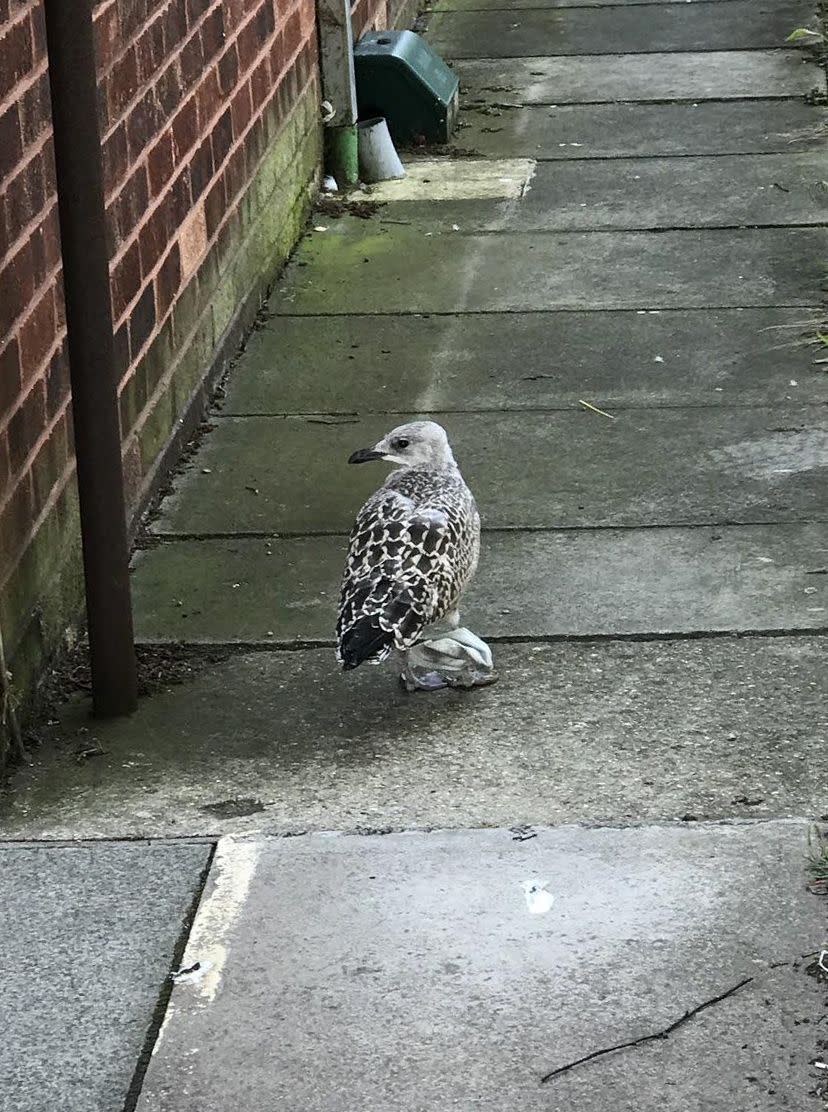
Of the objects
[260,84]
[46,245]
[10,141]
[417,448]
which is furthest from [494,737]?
[260,84]

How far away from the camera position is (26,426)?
5.17 meters

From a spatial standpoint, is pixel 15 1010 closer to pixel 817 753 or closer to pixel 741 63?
pixel 817 753

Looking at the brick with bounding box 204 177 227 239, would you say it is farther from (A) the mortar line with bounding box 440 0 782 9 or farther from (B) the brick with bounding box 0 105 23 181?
(A) the mortar line with bounding box 440 0 782 9

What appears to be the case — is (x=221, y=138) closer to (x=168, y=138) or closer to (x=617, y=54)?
(x=168, y=138)

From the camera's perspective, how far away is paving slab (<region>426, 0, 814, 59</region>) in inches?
493

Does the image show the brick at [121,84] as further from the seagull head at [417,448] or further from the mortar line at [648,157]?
the mortar line at [648,157]

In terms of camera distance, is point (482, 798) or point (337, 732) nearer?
point (482, 798)

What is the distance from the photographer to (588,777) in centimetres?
465

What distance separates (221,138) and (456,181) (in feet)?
8.51

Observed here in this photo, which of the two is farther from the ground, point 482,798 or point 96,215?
point 96,215

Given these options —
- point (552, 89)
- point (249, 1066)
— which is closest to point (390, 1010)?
point (249, 1066)

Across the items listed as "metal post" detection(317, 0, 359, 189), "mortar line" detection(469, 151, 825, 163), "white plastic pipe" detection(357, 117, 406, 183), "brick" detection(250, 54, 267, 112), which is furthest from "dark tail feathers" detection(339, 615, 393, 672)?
"mortar line" detection(469, 151, 825, 163)

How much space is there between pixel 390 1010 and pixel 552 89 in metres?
8.88

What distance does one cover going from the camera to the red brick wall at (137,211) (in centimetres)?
505
